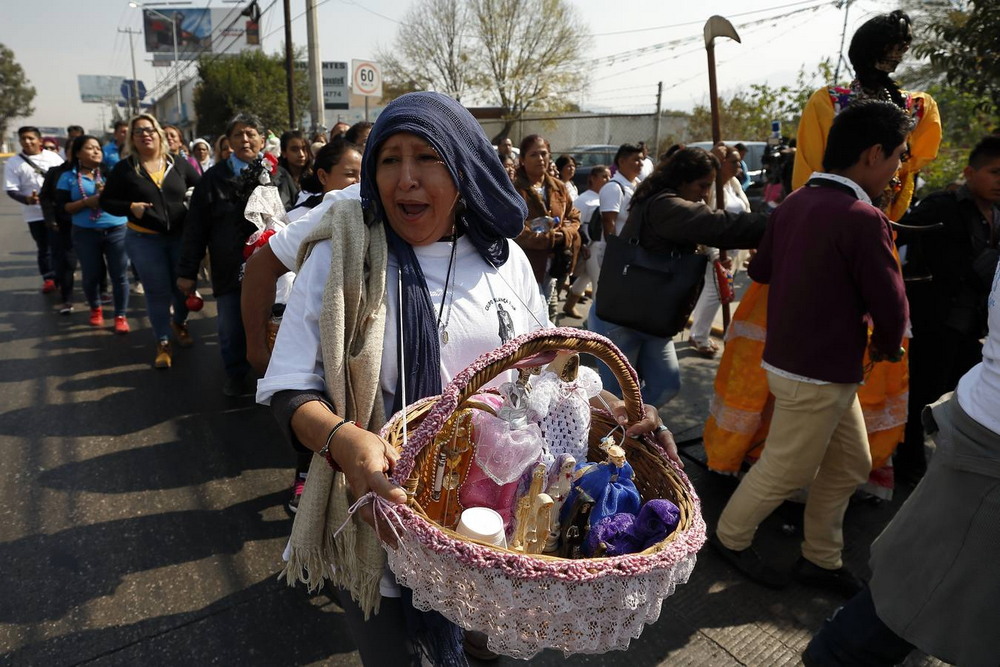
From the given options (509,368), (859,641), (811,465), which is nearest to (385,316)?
(509,368)

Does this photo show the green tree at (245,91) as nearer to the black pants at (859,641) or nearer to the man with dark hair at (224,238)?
the man with dark hair at (224,238)

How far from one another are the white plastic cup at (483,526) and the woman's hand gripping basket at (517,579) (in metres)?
0.11

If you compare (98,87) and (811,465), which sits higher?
(98,87)

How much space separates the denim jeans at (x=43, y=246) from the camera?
23.9 ft

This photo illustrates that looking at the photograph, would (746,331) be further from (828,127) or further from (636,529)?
(636,529)

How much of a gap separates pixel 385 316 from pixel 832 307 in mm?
1730

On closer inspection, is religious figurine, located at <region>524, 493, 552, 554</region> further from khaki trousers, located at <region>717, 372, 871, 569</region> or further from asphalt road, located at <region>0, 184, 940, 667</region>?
khaki trousers, located at <region>717, 372, 871, 569</region>

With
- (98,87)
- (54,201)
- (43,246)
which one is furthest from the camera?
(98,87)

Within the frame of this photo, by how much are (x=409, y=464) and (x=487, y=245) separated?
655mm

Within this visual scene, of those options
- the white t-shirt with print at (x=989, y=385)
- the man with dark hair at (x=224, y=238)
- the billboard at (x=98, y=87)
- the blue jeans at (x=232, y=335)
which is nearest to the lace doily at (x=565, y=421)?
the white t-shirt with print at (x=989, y=385)

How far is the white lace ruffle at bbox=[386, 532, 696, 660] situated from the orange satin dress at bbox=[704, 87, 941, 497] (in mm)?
2185

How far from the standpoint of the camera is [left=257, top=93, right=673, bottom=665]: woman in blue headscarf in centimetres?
131

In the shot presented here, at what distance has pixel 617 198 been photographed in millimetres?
5348

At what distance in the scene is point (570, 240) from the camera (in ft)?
16.6
